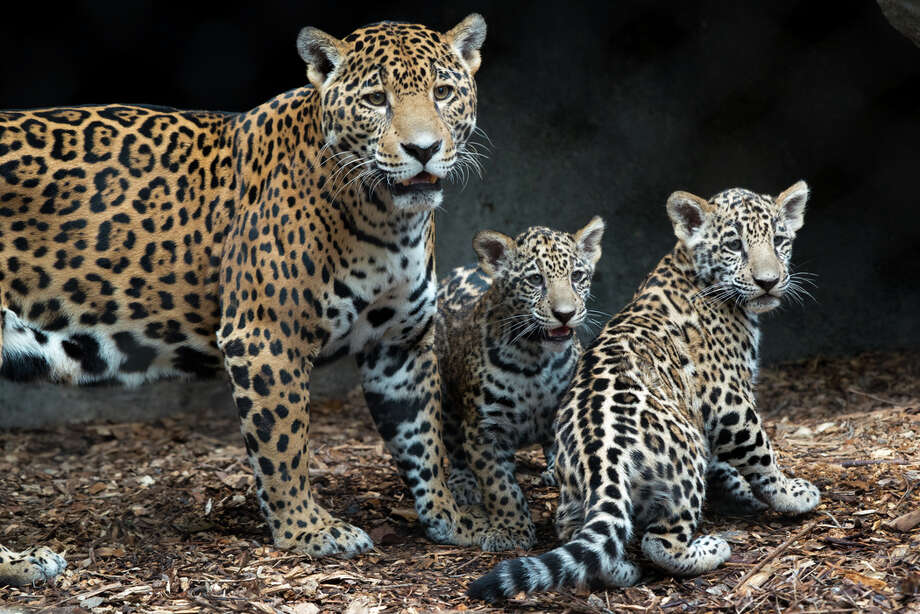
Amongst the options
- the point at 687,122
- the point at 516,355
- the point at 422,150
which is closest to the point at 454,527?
the point at 516,355

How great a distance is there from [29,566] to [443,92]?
10.1 feet

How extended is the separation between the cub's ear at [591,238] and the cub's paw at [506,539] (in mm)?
1652

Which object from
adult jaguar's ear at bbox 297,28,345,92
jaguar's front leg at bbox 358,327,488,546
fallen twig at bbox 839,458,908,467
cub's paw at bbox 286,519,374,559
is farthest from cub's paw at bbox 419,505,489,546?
adult jaguar's ear at bbox 297,28,345,92

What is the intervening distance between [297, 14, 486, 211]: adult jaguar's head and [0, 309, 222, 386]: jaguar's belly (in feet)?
4.12

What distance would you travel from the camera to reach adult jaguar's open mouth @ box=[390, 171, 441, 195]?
194 inches

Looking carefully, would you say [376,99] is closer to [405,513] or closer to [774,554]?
[405,513]

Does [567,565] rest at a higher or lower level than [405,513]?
higher

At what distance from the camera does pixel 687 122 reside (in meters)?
9.45

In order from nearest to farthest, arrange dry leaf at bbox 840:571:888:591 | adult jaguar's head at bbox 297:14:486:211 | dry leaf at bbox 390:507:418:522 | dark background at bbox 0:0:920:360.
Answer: dry leaf at bbox 840:571:888:591 < adult jaguar's head at bbox 297:14:486:211 < dry leaf at bbox 390:507:418:522 < dark background at bbox 0:0:920:360

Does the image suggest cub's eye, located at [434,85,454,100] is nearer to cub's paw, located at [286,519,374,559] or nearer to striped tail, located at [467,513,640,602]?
striped tail, located at [467,513,640,602]

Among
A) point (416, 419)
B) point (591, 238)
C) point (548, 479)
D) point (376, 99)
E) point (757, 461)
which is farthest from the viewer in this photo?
point (548, 479)

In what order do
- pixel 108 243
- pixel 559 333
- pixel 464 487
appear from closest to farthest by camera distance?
pixel 108 243 → pixel 559 333 → pixel 464 487

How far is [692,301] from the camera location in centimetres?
598

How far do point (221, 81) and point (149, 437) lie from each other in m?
3.08
